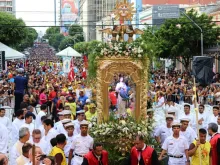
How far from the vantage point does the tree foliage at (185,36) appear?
5078cm

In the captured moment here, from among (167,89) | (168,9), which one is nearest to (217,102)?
(167,89)

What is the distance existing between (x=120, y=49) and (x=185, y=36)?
36932 millimetres

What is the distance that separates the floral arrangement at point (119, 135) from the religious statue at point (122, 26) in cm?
221

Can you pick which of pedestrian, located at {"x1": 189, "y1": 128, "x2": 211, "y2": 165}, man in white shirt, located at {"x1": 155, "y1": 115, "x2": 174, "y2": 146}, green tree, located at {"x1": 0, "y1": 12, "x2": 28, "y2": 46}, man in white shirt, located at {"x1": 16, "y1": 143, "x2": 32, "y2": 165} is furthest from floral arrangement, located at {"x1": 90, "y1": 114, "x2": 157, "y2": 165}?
green tree, located at {"x1": 0, "y1": 12, "x2": 28, "y2": 46}

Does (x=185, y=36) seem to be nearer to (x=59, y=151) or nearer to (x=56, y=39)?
(x=59, y=151)

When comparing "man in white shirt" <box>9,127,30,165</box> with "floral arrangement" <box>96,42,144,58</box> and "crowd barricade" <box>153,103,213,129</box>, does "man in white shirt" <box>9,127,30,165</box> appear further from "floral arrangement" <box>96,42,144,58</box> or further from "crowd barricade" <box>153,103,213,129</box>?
"crowd barricade" <box>153,103,213,129</box>

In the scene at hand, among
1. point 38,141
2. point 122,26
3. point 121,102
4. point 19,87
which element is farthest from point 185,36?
point 38,141

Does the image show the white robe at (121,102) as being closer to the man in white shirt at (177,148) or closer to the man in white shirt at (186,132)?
the man in white shirt at (186,132)

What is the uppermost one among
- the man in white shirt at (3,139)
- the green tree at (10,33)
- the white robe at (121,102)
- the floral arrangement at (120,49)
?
the green tree at (10,33)

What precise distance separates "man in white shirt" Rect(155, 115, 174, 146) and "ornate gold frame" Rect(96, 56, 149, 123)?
0.59 metres

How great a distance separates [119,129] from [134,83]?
5.75 feet

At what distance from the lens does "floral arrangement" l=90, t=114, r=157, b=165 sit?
13989 mm

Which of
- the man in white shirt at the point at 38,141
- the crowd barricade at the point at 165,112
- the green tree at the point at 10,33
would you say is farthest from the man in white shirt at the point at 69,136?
the green tree at the point at 10,33

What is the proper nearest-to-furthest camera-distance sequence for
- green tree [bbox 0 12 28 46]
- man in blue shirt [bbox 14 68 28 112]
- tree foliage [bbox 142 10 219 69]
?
man in blue shirt [bbox 14 68 28 112] → tree foliage [bbox 142 10 219 69] → green tree [bbox 0 12 28 46]
